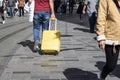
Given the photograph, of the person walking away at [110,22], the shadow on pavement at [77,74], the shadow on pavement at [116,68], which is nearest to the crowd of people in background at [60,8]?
the shadow on pavement at [116,68]

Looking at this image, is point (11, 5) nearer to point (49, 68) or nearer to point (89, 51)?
point (89, 51)

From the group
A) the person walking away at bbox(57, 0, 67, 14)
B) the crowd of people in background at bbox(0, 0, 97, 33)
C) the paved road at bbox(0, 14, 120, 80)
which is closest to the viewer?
the paved road at bbox(0, 14, 120, 80)

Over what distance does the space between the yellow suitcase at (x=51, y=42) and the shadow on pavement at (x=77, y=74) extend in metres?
1.80

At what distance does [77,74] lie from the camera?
8172mm

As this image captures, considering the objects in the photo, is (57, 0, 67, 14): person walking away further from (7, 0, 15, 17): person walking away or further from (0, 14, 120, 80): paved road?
(0, 14, 120, 80): paved road

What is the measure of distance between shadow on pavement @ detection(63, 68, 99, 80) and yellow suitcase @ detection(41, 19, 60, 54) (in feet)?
5.92

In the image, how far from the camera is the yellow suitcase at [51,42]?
34.2ft

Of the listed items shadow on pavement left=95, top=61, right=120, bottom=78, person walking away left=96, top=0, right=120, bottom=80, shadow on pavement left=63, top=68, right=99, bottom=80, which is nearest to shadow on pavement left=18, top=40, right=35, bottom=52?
shadow on pavement left=95, top=61, right=120, bottom=78

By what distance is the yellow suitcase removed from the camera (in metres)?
10.4

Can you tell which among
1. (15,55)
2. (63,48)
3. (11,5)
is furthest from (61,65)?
(11,5)

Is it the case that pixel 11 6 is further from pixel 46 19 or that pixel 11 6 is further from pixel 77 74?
pixel 77 74

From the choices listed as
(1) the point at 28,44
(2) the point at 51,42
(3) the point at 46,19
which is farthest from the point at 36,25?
(1) the point at 28,44

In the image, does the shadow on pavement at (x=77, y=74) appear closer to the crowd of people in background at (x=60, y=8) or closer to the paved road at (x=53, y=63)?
the paved road at (x=53, y=63)

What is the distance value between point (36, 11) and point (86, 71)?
2.93 meters
